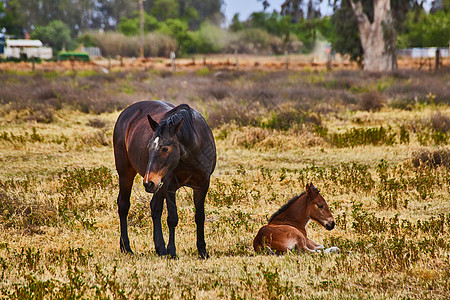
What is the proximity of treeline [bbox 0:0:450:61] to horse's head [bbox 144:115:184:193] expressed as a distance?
98.8 feet

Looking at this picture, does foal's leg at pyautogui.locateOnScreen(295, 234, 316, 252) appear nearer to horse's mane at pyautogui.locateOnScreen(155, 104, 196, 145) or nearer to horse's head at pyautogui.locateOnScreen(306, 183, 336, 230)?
horse's head at pyautogui.locateOnScreen(306, 183, 336, 230)

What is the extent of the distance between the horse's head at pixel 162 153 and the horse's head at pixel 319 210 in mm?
1918

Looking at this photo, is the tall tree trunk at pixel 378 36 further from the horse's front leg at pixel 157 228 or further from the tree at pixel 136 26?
the tree at pixel 136 26

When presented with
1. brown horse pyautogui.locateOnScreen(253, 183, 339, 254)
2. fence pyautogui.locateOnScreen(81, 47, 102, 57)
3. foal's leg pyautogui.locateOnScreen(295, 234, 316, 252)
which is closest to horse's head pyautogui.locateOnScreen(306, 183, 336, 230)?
brown horse pyautogui.locateOnScreen(253, 183, 339, 254)

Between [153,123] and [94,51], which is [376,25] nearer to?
[153,123]

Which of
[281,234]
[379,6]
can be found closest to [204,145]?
[281,234]

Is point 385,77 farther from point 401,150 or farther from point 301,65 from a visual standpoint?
point 301,65

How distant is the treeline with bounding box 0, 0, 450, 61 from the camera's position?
39438 mm

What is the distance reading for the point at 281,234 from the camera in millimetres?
6746

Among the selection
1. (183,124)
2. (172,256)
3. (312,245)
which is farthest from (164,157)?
(312,245)

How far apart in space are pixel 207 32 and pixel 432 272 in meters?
62.9

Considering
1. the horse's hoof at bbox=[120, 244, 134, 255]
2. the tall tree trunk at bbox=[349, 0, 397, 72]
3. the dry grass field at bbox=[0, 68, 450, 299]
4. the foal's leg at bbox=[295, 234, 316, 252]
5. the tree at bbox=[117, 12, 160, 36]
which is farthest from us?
the tree at bbox=[117, 12, 160, 36]

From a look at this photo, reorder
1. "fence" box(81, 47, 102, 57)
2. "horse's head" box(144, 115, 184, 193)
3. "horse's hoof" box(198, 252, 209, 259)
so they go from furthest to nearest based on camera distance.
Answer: "fence" box(81, 47, 102, 57) < "horse's hoof" box(198, 252, 209, 259) < "horse's head" box(144, 115, 184, 193)

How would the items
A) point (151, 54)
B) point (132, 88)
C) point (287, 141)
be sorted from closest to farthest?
1. point (287, 141)
2. point (132, 88)
3. point (151, 54)
